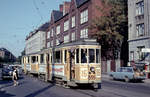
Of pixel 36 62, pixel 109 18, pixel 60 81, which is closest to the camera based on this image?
pixel 60 81

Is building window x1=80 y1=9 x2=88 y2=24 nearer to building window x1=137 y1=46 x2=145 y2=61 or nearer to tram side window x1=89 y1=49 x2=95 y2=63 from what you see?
building window x1=137 y1=46 x2=145 y2=61

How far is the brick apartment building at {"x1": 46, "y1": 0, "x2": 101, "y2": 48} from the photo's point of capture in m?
47.4

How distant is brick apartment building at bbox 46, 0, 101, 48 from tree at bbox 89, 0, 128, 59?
4.26 meters

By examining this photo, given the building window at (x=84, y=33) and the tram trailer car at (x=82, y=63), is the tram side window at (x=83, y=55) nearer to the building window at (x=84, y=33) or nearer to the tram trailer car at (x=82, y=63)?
the tram trailer car at (x=82, y=63)

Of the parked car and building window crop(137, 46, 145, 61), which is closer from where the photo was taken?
the parked car

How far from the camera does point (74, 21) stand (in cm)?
5494

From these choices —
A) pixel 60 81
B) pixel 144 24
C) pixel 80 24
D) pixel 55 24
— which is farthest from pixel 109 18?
pixel 55 24

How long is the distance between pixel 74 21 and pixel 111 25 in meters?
17.4

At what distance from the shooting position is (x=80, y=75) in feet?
54.3

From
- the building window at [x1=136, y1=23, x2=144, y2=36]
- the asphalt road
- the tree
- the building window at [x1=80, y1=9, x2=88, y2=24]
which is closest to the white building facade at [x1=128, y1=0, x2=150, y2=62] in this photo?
the building window at [x1=136, y1=23, x2=144, y2=36]

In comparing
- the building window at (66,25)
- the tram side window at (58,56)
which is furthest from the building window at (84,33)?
the tram side window at (58,56)

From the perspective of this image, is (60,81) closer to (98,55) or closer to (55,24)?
(98,55)

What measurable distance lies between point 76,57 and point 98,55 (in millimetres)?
1485

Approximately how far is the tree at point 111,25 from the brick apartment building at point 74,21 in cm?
426
